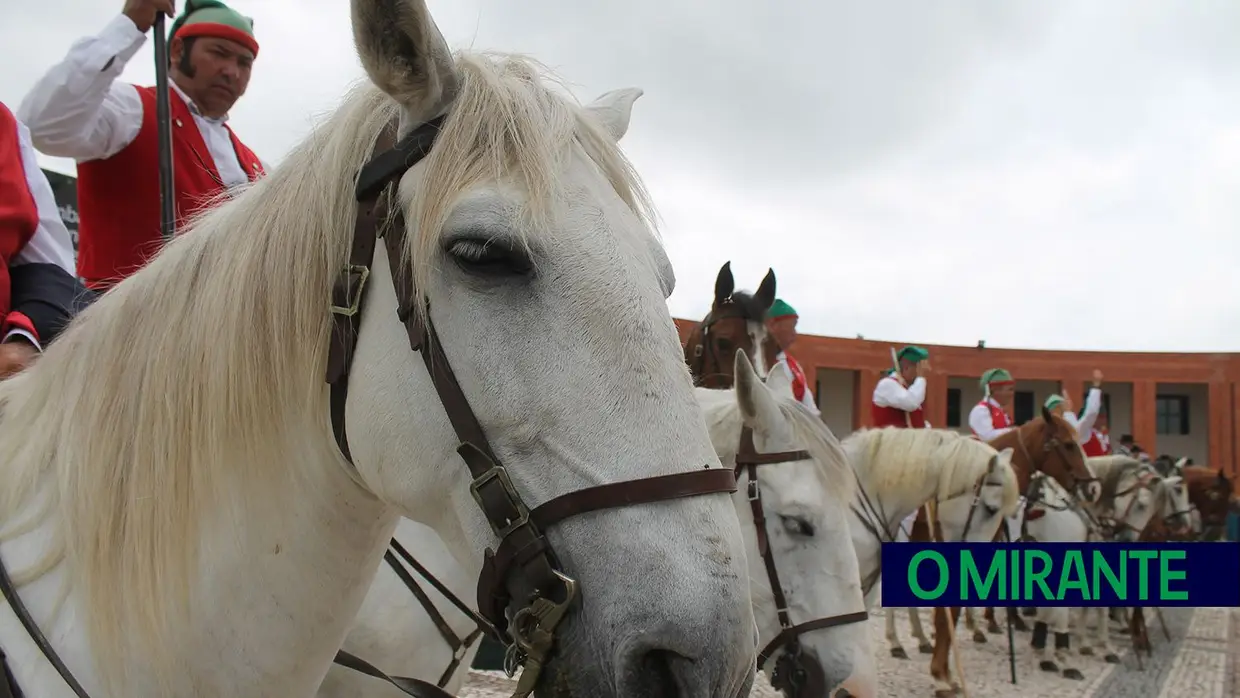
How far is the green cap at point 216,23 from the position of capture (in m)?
2.91

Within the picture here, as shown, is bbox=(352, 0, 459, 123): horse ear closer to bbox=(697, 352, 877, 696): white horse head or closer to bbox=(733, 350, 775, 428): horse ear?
bbox=(697, 352, 877, 696): white horse head

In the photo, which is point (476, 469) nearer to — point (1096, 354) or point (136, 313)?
point (136, 313)

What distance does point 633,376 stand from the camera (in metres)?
1.18

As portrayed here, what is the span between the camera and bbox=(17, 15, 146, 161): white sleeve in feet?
7.66

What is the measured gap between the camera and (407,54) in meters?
1.36

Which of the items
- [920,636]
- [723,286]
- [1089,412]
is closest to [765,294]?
[723,286]

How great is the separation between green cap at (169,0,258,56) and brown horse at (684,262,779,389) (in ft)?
10.5

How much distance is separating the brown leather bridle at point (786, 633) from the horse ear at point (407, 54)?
287 cm

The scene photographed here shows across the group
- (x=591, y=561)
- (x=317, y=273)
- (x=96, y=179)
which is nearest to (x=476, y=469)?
(x=591, y=561)

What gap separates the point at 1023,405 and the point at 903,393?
26221mm

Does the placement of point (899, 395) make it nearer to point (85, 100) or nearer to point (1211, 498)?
point (85, 100)

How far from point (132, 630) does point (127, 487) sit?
0.26m

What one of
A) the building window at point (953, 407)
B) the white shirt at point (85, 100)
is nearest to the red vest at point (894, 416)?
the white shirt at point (85, 100)

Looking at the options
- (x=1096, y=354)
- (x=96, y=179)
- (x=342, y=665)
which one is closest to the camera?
(x=342, y=665)
